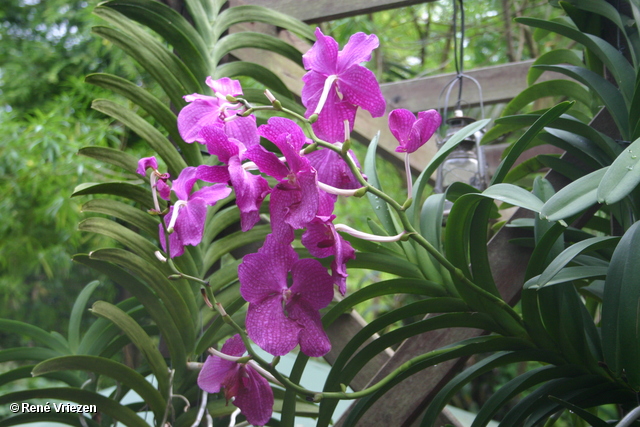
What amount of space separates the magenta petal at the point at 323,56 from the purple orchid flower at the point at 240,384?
0.29 meters

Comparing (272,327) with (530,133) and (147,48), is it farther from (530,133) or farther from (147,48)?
(147,48)

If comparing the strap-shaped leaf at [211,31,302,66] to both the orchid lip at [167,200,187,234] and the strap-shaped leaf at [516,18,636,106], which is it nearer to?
the strap-shaped leaf at [516,18,636,106]

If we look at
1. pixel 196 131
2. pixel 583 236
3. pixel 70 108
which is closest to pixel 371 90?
pixel 196 131

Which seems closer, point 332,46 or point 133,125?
point 332,46

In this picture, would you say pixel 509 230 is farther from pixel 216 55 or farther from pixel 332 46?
pixel 216 55

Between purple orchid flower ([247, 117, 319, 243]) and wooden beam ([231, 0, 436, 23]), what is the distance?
42.6 inches

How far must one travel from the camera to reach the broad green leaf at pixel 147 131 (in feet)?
2.59

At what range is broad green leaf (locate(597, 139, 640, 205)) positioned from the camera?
396 millimetres

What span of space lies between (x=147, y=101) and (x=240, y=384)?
1.74 ft

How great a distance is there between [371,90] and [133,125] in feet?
1.56

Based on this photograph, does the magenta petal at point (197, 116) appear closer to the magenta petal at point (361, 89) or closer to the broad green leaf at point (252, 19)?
the magenta petal at point (361, 89)

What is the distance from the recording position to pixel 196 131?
540 mm

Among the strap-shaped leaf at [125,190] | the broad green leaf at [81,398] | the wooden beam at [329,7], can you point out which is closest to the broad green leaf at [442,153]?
the strap-shaped leaf at [125,190]

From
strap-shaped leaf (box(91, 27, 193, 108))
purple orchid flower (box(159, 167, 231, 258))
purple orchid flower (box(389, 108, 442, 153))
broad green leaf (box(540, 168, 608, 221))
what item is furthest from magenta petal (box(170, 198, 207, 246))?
strap-shaped leaf (box(91, 27, 193, 108))
